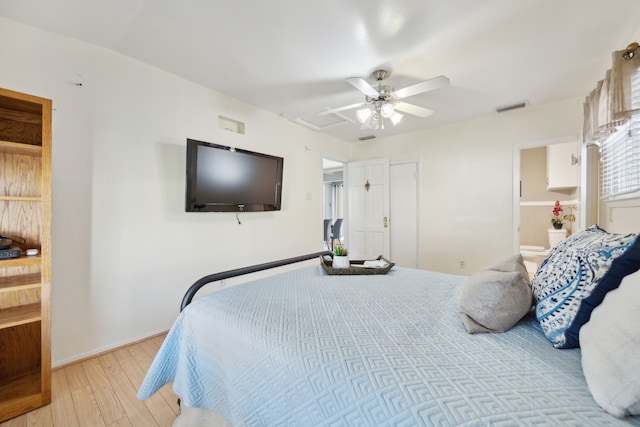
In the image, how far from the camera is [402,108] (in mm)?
2547

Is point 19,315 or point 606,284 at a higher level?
point 606,284

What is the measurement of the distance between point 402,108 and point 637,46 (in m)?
1.46

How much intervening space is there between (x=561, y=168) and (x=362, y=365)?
214 inches

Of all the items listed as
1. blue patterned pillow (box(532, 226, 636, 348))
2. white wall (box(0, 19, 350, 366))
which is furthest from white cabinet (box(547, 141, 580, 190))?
white wall (box(0, 19, 350, 366))

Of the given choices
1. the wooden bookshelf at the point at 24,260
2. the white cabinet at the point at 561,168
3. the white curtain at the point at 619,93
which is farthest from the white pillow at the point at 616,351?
the white cabinet at the point at 561,168

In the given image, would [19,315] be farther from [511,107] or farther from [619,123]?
[511,107]

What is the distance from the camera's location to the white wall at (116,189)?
1950mm

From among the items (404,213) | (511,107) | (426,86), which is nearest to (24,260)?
(426,86)

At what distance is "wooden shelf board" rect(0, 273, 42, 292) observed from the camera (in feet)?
4.84

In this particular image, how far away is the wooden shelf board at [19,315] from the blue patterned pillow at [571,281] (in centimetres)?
262

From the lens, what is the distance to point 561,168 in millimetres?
4367

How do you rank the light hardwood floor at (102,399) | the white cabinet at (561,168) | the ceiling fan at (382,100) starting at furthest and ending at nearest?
the white cabinet at (561,168) → the ceiling fan at (382,100) → the light hardwood floor at (102,399)

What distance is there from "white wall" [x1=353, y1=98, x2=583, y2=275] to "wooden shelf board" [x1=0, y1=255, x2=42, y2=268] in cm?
423

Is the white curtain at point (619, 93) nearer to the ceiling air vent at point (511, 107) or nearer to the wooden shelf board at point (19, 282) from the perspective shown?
the ceiling air vent at point (511, 107)
